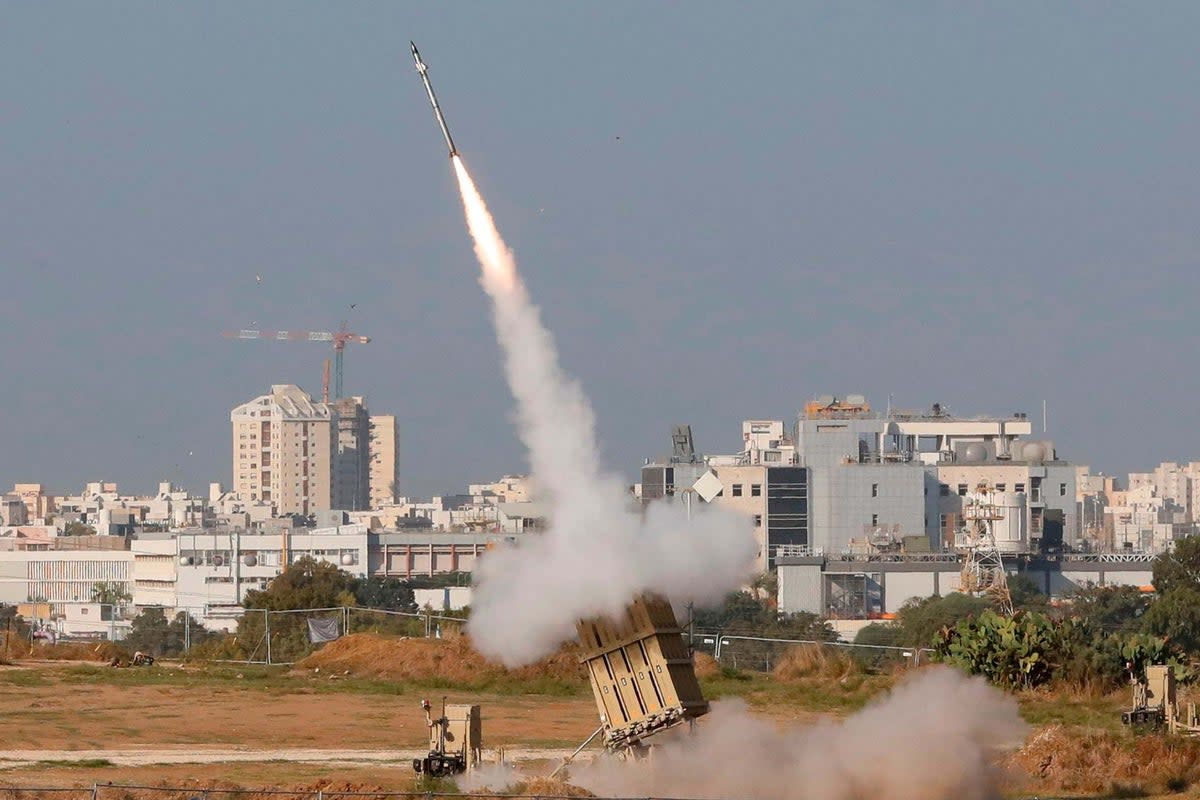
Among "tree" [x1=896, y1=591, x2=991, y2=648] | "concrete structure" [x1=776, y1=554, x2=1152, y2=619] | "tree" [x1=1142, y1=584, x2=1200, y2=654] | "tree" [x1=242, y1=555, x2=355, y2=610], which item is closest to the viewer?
"tree" [x1=242, y1=555, x2=355, y2=610]

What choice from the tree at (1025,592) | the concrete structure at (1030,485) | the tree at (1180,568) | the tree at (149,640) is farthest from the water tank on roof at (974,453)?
the tree at (149,640)

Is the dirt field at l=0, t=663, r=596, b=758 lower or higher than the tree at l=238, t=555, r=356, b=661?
lower

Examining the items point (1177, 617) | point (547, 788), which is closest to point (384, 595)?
point (1177, 617)

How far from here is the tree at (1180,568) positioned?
104 meters

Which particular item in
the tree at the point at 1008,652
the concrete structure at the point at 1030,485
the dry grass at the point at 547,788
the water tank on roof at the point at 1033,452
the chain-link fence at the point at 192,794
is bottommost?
the dry grass at the point at 547,788

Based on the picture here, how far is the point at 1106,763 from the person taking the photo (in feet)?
93.8

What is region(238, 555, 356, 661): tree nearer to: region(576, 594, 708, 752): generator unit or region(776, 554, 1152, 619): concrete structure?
region(576, 594, 708, 752): generator unit

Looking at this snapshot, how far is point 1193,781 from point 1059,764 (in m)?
1.69

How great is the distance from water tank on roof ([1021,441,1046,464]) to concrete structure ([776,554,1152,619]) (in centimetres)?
2179

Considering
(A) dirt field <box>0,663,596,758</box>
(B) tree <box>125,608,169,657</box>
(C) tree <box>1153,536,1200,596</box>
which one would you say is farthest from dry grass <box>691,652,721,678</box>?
(C) tree <box>1153,536,1200,596</box>

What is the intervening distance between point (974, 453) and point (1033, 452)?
188 inches

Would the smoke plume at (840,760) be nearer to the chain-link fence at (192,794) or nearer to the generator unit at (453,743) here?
the generator unit at (453,743)

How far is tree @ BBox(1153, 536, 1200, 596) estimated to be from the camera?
104250mm

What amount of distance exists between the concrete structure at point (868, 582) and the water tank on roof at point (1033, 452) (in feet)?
71.5
